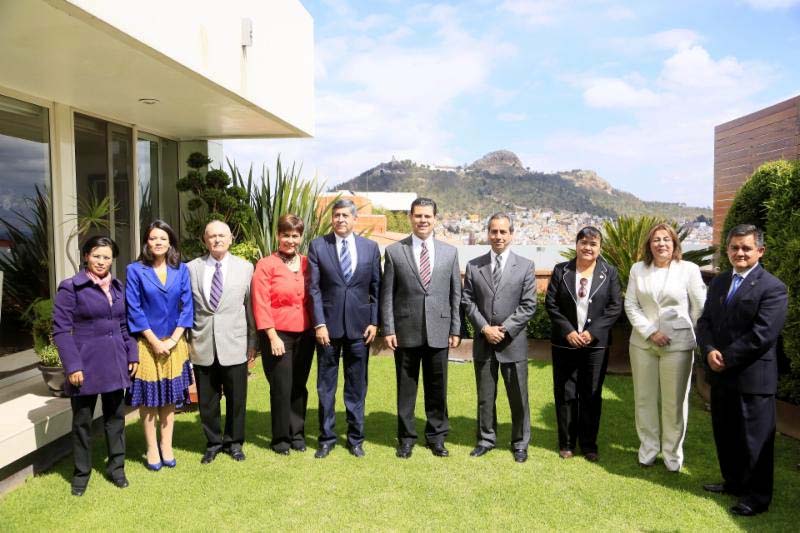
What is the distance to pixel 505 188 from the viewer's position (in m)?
53.6

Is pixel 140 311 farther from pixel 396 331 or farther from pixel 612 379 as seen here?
pixel 612 379

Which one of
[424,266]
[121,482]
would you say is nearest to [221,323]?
[121,482]

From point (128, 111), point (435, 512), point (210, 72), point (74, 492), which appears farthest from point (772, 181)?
point (128, 111)

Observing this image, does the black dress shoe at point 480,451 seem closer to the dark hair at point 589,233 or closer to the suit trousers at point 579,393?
the suit trousers at point 579,393

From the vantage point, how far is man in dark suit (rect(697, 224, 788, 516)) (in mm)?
3207

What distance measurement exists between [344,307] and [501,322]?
1024 millimetres

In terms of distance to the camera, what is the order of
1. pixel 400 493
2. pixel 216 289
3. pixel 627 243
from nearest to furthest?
pixel 400 493
pixel 216 289
pixel 627 243

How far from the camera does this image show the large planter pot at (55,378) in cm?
425

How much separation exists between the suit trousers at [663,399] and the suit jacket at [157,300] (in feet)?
9.40

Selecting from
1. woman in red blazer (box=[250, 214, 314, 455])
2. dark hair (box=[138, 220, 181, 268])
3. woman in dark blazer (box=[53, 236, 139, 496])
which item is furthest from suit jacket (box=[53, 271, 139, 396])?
woman in red blazer (box=[250, 214, 314, 455])

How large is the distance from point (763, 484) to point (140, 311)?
3.61 meters

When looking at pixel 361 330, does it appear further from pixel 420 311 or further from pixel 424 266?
pixel 424 266

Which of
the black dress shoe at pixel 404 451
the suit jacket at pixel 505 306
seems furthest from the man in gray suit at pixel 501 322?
the black dress shoe at pixel 404 451

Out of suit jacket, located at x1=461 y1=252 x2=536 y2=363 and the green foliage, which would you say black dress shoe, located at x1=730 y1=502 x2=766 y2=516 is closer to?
suit jacket, located at x1=461 y1=252 x2=536 y2=363
